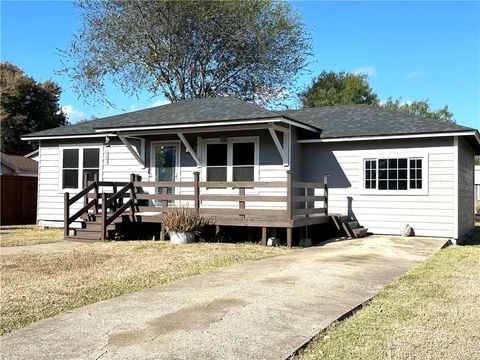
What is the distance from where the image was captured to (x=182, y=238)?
38.8 feet

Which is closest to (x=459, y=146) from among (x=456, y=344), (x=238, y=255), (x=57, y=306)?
(x=238, y=255)

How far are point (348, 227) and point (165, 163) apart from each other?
19.8ft

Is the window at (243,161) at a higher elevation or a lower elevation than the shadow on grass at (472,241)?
higher

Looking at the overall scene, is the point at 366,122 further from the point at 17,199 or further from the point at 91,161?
the point at 17,199

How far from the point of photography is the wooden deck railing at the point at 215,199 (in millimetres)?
11852

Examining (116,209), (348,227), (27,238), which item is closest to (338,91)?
(348,227)

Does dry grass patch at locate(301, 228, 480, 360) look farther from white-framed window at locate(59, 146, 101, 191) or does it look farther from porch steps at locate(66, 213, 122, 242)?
white-framed window at locate(59, 146, 101, 191)

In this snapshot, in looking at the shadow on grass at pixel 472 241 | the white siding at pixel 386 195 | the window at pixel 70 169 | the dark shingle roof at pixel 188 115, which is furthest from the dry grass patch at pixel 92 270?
the shadow on grass at pixel 472 241

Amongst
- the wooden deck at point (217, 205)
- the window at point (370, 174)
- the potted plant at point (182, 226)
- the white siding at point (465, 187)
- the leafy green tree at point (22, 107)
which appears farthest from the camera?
the leafy green tree at point (22, 107)

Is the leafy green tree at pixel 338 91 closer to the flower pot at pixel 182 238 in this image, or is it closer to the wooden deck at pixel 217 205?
the wooden deck at pixel 217 205

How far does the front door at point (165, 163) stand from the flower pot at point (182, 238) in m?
3.28

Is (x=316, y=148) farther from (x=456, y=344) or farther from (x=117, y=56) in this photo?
(x=117, y=56)

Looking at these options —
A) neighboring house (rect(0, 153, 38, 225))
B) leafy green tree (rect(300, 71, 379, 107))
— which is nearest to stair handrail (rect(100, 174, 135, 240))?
neighboring house (rect(0, 153, 38, 225))

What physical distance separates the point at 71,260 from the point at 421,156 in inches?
365
